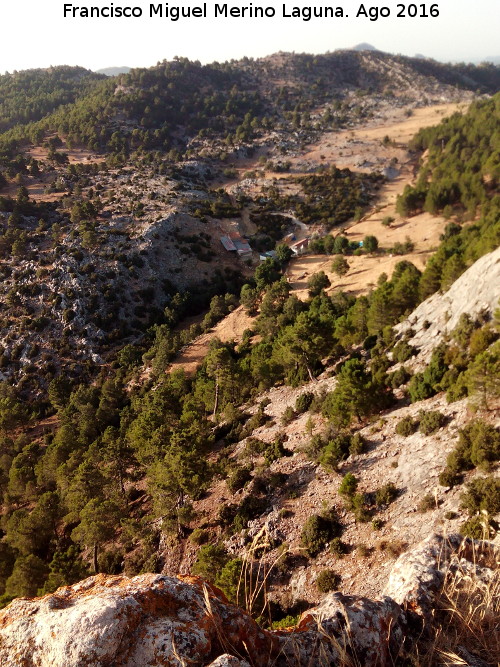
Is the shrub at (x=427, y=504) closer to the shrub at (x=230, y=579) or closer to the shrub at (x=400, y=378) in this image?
the shrub at (x=230, y=579)

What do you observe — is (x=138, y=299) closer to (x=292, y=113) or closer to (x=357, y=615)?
(x=357, y=615)

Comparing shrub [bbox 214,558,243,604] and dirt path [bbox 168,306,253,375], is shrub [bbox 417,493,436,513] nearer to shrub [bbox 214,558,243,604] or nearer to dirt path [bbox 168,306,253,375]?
shrub [bbox 214,558,243,604]

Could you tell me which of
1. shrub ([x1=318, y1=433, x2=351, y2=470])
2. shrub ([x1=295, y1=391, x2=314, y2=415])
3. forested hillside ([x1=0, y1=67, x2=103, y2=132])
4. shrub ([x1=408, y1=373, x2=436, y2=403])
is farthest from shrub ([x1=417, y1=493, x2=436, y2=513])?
forested hillside ([x1=0, y1=67, x2=103, y2=132])

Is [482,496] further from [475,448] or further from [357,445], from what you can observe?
[357,445]

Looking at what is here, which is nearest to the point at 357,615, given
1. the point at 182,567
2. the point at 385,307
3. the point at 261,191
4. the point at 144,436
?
the point at 182,567

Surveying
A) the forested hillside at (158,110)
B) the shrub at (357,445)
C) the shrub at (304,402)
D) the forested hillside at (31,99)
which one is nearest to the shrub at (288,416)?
the shrub at (304,402)

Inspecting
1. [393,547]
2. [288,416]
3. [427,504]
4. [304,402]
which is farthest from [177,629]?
[304,402]
